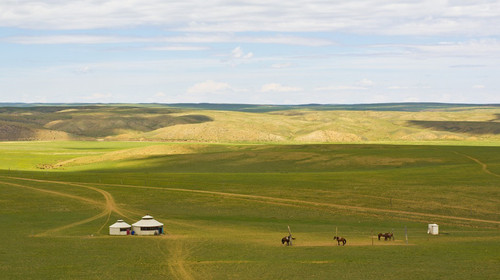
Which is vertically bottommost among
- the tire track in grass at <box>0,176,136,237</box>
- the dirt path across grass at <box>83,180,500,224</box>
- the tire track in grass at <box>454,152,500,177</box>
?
the tire track in grass at <box>0,176,136,237</box>

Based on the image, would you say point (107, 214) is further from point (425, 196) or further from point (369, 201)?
point (425, 196)

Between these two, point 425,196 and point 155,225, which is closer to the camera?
point 155,225

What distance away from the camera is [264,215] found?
271ft

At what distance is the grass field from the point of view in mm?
50125

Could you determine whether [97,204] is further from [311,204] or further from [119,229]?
[311,204]

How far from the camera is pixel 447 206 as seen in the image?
8444 cm

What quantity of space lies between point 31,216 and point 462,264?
5372 cm

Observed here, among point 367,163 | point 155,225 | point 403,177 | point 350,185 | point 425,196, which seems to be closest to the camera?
point 155,225

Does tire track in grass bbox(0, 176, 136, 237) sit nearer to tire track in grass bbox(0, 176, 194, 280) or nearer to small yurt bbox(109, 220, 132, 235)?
tire track in grass bbox(0, 176, 194, 280)

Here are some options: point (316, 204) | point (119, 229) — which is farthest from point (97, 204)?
point (316, 204)

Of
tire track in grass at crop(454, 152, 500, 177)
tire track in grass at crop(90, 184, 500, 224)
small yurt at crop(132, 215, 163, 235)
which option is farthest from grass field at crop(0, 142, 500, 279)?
small yurt at crop(132, 215, 163, 235)

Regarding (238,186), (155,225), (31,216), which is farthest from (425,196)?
(31,216)

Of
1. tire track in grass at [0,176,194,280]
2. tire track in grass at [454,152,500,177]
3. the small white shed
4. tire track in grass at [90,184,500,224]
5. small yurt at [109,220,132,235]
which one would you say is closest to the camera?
tire track in grass at [0,176,194,280]

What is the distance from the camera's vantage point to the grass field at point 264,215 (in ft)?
164
